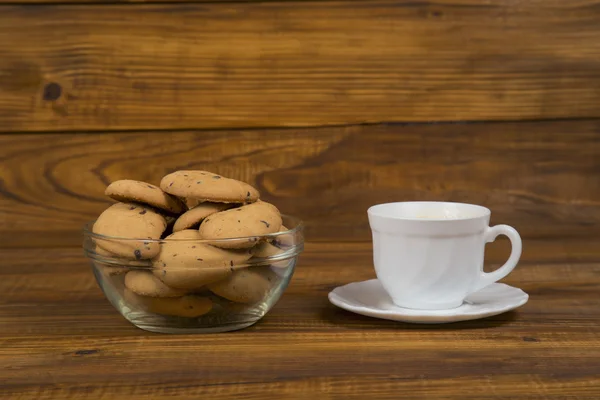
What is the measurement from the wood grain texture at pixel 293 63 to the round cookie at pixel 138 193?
571mm

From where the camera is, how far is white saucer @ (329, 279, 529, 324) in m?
0.82

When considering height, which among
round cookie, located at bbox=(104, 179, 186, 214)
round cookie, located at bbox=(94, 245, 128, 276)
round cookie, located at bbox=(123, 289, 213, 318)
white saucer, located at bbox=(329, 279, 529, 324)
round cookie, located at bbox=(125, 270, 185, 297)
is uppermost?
round cookie, located at bbox=(104, 179, 186, 214)

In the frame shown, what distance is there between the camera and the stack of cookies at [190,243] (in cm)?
76

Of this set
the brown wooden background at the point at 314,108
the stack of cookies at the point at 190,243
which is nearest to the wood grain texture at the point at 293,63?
the brown wooden background at the point at 314,108

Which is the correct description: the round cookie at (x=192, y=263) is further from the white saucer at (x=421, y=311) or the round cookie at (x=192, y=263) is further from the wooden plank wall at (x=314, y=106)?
the wooden plank wall at (x=314, y=106)

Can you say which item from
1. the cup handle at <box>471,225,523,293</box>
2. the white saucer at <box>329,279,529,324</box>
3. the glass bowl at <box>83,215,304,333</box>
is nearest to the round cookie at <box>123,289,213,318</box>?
the glass bowl at <box>83,215,304,333</box>

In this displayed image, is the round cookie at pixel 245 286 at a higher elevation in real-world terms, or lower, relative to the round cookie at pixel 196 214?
lower

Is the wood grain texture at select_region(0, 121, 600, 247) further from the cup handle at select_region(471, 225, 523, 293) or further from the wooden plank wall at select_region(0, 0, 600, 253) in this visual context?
the cup handle at select_region(471, 225, 523, 293)

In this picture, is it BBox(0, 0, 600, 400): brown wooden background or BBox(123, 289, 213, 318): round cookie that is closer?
BBox(123, 289, 213, 318): round cookie

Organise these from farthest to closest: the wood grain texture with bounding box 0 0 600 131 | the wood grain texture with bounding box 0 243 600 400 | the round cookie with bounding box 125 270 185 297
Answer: the wood grain texture with bounding box 0 0 600 131, the round cookie with bounding box 125 270 185 297, the wood grain texture with bounding box 0 243 600 400

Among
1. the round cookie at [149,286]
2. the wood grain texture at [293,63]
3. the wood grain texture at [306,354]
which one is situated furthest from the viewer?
the wood grain texture at [293,63]

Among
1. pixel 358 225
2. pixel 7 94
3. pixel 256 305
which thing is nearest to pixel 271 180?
pixel 358 225

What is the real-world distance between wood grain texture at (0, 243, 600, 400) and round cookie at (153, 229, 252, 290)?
0.22 ft

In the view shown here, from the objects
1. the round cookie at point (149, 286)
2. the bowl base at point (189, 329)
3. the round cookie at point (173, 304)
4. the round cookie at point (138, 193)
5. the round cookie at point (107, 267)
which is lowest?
the bowl base at point (189, 329)
